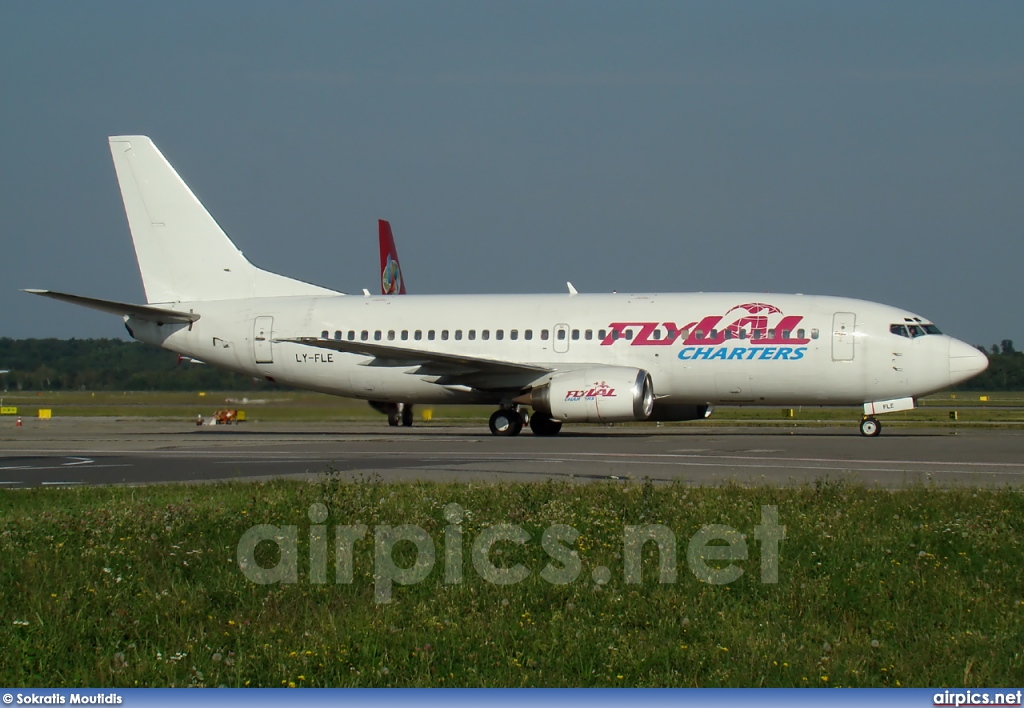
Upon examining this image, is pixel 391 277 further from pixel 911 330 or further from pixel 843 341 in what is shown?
pixel 911 330

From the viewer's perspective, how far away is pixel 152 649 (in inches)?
254

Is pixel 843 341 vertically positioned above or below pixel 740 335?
below

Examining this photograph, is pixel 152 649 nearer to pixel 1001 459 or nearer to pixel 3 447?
pixel 1001 459

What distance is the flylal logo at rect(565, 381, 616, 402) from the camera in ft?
86.3

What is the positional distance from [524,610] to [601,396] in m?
19.3

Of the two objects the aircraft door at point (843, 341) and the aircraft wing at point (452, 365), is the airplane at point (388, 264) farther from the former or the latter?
the aircraft door at point (843, 341)

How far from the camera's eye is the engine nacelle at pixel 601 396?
85.8 ft

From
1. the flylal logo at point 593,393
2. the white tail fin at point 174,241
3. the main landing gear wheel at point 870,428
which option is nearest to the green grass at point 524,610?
the flylal logo at point 593,393

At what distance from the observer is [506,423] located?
29.1 meters

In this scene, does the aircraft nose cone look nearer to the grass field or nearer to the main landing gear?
the grass field

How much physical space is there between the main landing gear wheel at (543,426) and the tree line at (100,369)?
10.1 meters

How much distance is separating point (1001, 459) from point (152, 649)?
51.5ft

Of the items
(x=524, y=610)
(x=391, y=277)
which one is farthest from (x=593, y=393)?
(x=391, y=277)

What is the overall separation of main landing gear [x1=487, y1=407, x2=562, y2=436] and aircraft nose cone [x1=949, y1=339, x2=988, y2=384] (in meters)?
9.44
